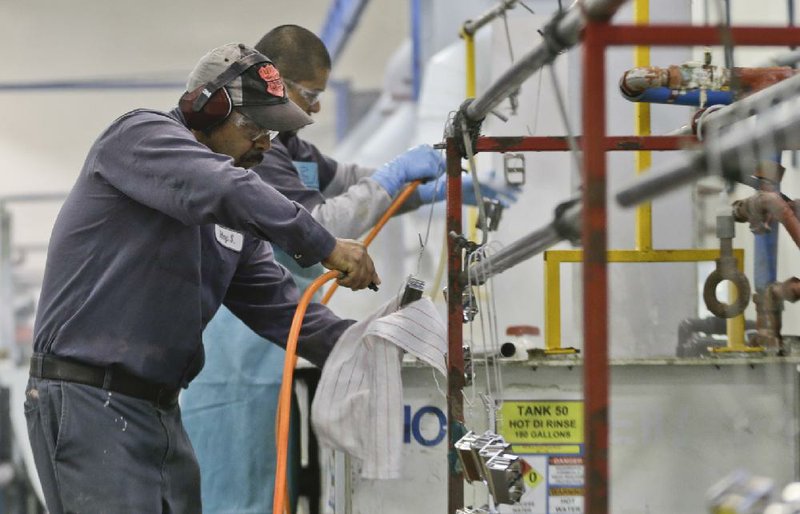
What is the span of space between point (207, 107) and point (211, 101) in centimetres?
1

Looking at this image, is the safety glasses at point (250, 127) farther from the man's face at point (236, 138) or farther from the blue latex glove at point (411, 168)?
the blue latex glove at point (411, 168)

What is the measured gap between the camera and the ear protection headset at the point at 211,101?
1589 mm

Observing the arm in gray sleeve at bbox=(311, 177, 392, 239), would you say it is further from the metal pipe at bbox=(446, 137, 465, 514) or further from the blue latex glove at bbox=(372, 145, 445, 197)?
the metal pipe at bbox=(446, 137, 465, 514)

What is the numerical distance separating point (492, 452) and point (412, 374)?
0.53 m

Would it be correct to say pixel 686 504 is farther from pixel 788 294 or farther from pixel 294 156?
pixel 294 156

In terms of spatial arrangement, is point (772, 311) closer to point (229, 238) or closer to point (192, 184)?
point (229, 238)

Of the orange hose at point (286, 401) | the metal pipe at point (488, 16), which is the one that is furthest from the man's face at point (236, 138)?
the metal pipe at point (488, 16)

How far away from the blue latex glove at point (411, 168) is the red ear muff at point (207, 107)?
27.8 inches

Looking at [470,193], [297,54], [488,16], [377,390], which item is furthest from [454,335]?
[488,16]

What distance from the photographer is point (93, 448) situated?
58.6 inches

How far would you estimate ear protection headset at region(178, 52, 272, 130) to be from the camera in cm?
159

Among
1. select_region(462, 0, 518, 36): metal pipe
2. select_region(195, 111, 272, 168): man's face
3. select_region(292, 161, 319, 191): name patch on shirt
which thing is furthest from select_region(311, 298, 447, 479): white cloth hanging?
select_region(462, 0, 518, 36): metal pipe

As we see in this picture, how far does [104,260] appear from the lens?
1.52 metres

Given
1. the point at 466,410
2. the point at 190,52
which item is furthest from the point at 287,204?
the point at 190,52
